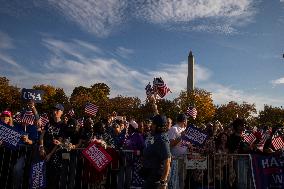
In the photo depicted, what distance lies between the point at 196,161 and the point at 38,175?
3675mm

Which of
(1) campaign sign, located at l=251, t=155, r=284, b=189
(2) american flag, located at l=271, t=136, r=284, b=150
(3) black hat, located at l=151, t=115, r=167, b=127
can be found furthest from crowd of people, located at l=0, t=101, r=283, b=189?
(3) black hat, located at l=151, t=115, r=167, b=127

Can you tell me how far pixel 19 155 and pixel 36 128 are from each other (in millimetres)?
1558

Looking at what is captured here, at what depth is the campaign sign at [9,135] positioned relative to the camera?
896 centimetres

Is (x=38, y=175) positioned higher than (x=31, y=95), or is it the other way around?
(x=31, y=95)

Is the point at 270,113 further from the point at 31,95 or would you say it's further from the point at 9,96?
the point at 31,95

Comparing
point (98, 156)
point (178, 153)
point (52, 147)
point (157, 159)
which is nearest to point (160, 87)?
point (178, 153)

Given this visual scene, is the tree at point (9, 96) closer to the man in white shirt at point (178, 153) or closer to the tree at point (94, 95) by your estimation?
the tree at point (94, 95)

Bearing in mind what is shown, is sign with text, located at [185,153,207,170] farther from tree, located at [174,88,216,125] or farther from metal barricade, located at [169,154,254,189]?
tree, located at [174,88,216,125]

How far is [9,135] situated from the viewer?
29.5ft

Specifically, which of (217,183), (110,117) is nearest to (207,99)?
(110,117)

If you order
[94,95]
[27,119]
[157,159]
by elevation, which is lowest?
[157,159]

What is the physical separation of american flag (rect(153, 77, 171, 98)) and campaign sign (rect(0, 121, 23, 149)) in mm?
3903

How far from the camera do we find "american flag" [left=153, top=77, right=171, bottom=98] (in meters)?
10.7

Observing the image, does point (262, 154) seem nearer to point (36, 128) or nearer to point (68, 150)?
point (68, 150)
